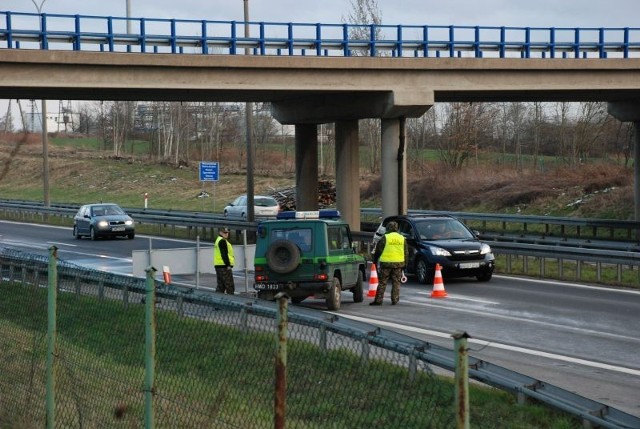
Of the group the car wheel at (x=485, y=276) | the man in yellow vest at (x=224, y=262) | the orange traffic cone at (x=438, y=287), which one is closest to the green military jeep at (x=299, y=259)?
the man in yellow vest at (x=224, y=262)

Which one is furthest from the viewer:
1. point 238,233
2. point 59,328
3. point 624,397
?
point 238,233

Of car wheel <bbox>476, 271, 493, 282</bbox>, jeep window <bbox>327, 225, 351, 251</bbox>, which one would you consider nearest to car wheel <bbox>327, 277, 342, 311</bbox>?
jeep window <bbox>327, 225, 351, 251</bbox>

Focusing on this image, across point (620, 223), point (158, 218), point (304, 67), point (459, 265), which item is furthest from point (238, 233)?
point (459, 265)

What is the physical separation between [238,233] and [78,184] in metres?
43.9

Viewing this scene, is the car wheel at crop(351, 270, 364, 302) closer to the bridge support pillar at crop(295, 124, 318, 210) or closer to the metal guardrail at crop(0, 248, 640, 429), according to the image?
the metal guardrail at crop(0, 248, 640, 429)

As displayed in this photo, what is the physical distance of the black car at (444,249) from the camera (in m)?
27.9

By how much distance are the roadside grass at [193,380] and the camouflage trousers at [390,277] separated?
11.1m

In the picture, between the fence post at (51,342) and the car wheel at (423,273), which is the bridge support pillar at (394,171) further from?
the fence post at (51,342)

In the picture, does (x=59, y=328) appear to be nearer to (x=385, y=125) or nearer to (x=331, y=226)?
(x=331, y=226)

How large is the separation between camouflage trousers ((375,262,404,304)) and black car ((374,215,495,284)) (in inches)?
166

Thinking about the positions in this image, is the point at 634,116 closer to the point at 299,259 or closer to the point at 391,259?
the point at 391,259

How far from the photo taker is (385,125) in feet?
129

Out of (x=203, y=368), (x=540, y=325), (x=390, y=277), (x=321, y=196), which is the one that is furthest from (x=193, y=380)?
(x=321, y=196)

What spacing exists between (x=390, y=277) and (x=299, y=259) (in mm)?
2382
